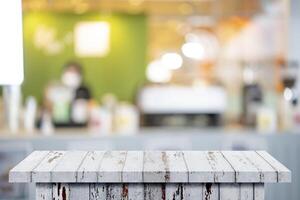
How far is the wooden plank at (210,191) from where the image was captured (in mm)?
1230

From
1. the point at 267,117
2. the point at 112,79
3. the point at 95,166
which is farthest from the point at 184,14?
the point at 95,166

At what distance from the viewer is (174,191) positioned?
1.23m

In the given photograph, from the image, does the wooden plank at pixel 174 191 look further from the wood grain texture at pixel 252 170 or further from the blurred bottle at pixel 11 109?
the blurred bottle at pixel 11 109

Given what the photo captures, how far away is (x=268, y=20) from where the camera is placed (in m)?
6.14

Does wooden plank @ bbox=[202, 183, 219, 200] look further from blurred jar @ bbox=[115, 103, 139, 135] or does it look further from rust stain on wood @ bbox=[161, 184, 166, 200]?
blurred jar @ bbox=[115, 103, 139, 135]

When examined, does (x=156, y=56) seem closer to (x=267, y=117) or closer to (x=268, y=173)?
(x=267, y=117)

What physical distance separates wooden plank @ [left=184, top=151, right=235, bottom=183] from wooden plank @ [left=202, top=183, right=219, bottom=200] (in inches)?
0.8

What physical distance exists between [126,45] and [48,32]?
1.14 metres

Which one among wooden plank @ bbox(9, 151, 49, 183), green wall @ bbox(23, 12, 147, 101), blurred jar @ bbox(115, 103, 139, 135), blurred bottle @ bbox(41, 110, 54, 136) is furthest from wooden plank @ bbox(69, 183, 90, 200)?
green wall @ bbox(23, 12, 147, 101)

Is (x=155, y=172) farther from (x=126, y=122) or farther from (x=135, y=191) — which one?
(x=126, y=122)

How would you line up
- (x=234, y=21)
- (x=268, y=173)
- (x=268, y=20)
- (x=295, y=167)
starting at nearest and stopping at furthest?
(x=268, y=173), (x=295, y=167), (x=268, y=20), (x=234, y=21)

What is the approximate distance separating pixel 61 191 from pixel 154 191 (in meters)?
0.22

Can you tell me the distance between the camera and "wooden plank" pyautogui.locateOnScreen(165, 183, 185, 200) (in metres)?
1.23

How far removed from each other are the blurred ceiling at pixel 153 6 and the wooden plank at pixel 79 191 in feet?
20.5
